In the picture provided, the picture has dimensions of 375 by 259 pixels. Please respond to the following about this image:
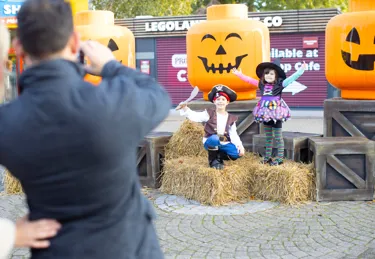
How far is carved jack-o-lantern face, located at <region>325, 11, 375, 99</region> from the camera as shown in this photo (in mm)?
6629

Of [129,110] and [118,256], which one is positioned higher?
[129,110]

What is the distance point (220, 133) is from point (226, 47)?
5.56 ft

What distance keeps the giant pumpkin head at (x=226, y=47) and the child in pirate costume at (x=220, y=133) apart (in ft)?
3.99

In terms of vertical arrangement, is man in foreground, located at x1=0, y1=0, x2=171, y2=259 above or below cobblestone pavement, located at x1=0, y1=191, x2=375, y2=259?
above

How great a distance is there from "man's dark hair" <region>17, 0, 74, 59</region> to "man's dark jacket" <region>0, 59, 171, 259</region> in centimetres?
5

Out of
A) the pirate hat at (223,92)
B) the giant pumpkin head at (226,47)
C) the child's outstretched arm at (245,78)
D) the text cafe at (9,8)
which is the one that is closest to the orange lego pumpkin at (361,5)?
the giant pumpkin head at (226,47)

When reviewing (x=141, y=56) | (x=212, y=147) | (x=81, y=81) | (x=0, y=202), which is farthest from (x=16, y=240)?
(x=141, y=56)

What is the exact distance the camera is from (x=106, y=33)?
755cm

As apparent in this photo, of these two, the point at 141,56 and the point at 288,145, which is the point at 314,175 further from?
the point at 141,56

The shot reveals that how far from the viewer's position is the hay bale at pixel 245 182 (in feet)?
18.7

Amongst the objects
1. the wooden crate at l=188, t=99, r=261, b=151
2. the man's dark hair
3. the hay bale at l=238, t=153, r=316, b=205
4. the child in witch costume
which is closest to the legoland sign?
the wooden crate at l=188, t=99, r=261, b=151

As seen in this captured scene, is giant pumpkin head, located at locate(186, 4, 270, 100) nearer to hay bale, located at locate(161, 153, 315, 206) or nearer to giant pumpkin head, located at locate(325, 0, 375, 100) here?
giant pumpkin head, located at locate(325, 0, 375, 100)

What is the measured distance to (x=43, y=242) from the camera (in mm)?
1438

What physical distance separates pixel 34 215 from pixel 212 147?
451 centimetres
